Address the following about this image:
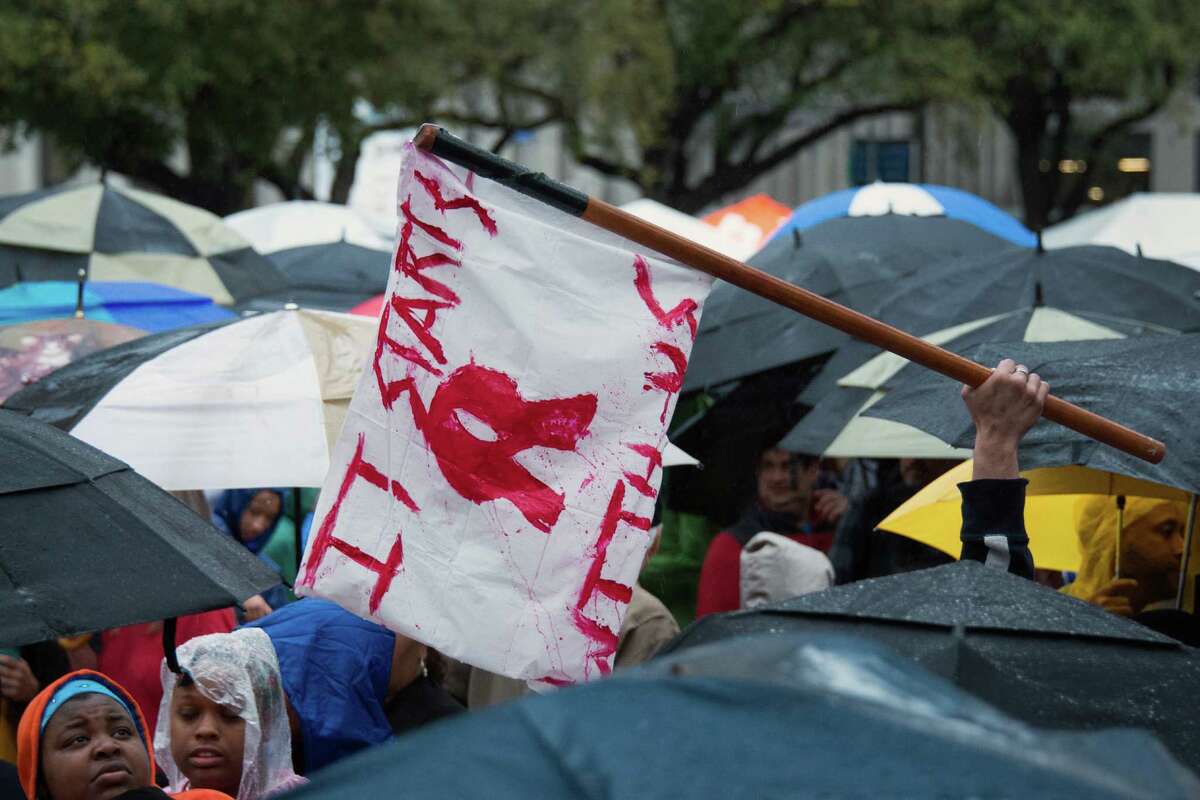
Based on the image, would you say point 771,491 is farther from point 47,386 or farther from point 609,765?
point 609,765

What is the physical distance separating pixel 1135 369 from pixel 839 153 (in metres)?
39.1

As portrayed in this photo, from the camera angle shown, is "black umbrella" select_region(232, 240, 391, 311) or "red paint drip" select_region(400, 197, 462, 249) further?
"black umbrella" select_region(232, 240, 391, 311)

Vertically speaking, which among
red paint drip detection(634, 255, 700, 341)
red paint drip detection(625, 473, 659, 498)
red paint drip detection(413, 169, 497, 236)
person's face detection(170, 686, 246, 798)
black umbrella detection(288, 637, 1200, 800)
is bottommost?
person's face detection(170, 686, 246, 798)

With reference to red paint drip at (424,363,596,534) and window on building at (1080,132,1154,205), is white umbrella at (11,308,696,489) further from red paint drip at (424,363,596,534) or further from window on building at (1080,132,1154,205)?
window on building at (1080,132,1154,205)

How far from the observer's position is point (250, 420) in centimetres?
596

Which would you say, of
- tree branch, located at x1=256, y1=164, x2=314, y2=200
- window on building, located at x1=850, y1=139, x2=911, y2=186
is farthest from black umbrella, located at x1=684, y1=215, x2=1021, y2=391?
window on building, located at x1=850, y1=139, x2=911, y2=186

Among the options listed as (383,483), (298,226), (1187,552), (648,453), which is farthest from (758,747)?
(298,226)

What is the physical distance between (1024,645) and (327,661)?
2437mm

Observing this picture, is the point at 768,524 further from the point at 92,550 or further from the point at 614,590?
the point at 92,550

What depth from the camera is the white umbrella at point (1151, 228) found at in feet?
45.6

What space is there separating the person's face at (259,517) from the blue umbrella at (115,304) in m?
1.70

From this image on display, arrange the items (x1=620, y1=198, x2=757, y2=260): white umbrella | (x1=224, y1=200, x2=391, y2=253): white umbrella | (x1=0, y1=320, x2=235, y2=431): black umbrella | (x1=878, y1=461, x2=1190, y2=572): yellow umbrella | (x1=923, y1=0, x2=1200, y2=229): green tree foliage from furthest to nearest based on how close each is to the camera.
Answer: (x1=923, y1=0, x2=1200, y2=229): green tree foliage, (x1=224, y1=200, x2=391, y2=253): white umbrella, (x1=620, y1=198, x2=757, y2=260): white umbrella, (x1=0, y1=320, x2=235, y2=431): black umbrella, (x1=878, y1=461, x2=1190, y2=572): yellow umbrella

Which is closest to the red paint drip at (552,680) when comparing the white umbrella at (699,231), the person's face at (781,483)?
the person's face at (781,483)

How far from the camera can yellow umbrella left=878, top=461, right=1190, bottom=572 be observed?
196 inches
